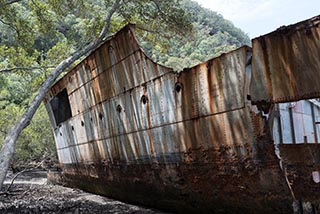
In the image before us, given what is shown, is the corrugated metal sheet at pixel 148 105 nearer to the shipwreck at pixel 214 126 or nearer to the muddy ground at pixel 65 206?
the shipwreck at pixel 214 126

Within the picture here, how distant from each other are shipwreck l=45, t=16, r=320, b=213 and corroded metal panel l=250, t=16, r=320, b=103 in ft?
0.04

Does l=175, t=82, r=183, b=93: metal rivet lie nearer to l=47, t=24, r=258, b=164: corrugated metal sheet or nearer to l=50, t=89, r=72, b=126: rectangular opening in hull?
l=47, t=24, r=258, b=164: corrugated metal sheet

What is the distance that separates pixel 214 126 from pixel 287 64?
1.53 metres

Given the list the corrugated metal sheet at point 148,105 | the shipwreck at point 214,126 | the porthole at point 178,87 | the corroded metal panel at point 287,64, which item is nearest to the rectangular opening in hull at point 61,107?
the corrugated metal sheet at point 148,105

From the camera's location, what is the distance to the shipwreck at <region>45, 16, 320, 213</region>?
4266mm

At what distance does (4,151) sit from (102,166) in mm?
2683

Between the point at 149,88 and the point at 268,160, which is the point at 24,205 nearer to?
the point at 149,88

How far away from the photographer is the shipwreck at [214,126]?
4.27m

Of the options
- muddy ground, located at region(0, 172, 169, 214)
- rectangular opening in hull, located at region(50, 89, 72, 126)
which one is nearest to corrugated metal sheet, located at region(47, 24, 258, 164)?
muddy ground, located at region(0, 172, 169, 214)

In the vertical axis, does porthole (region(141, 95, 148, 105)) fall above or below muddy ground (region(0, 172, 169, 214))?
above

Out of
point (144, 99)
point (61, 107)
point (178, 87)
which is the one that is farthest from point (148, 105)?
point (61, 107)

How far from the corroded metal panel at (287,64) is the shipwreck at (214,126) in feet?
0.04

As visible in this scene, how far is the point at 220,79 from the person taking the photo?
5.20 metres

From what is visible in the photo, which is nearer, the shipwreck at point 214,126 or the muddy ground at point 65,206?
the shipwreck at point 214,126
